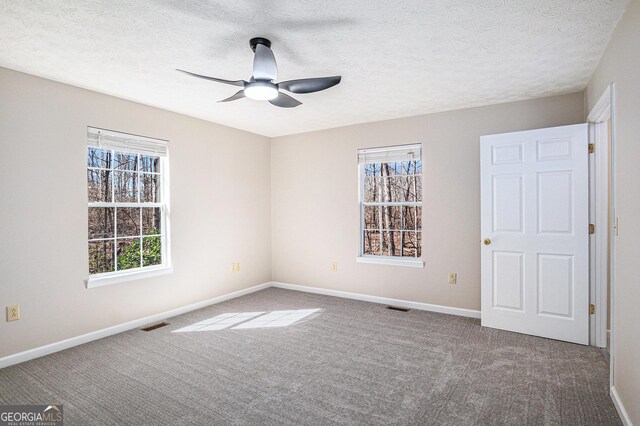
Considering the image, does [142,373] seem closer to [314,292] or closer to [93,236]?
[93,236]

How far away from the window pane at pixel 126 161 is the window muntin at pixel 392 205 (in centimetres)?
283

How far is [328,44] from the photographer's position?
8.07 ft

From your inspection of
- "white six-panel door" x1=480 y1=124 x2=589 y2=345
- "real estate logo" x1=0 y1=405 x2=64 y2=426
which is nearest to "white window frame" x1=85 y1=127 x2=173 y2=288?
"real estate logo" x1=0 y1=405 x2=64 y2=426

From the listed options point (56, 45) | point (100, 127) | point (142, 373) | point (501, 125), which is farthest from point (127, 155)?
point (501, 125)

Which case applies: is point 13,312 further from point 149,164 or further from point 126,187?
point 149,164

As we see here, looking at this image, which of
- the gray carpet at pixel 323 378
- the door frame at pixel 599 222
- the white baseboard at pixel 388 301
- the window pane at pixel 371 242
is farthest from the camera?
the window pane at pixel 371 242

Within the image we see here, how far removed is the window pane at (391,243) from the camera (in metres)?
4.78

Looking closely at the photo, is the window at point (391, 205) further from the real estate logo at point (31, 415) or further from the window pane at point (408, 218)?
the real estate logo at point (31, 415)

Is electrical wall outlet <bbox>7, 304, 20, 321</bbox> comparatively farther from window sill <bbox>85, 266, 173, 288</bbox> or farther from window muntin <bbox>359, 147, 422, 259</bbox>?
window muntin <bbox>359, 147, 422, 259</bbox>

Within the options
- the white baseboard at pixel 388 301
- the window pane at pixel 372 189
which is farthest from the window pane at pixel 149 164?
the window pane at pixel 372 189

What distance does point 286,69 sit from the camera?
9.49 ft

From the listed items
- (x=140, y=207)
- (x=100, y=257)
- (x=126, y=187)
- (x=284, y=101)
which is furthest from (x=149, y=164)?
(x=284, y=101)

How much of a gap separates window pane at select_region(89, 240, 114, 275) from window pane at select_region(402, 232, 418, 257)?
3.54m

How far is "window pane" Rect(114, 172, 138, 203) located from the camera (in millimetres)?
3715
